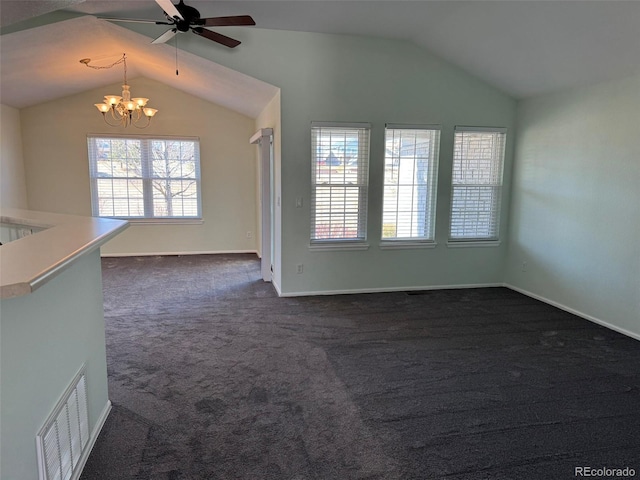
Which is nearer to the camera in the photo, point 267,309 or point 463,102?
point 267,309

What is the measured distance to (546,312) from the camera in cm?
441

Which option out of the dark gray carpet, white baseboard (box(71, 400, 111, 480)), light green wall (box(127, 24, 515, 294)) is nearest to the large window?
the dark gray carpet

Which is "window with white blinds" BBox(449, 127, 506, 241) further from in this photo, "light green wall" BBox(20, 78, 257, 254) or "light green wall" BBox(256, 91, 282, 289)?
"light green wall" BBox(20, 78, 257, 254)

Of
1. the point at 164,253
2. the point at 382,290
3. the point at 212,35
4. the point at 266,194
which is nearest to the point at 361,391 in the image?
the point at 382,290

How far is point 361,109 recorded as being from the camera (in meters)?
4.69

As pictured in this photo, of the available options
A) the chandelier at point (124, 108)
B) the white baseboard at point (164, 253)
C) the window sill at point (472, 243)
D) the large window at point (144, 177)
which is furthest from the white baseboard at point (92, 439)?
the large window at point (144, 177)

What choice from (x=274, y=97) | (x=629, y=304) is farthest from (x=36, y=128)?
(x=629, y=304)

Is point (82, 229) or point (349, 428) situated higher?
point (82, 229)

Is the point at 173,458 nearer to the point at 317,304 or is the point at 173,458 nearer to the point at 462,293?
the point at 317,304

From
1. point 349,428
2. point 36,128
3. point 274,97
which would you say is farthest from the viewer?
point 36,128

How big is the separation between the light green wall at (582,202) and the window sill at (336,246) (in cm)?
207

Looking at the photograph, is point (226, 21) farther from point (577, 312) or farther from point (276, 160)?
point (577, 312)

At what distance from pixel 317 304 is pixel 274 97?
2.51 metres

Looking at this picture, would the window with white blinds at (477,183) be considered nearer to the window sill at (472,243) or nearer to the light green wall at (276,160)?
the window sill at (472,243)
